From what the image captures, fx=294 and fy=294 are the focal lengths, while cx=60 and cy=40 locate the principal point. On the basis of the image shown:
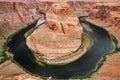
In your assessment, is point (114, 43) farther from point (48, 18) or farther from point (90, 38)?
point (48, 18)

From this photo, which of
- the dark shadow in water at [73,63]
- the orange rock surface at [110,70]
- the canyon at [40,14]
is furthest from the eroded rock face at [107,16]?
the orange rock surface at [110,70]

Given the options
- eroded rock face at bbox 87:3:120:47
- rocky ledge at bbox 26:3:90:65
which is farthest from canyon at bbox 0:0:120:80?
rocky ledge at bbox 26:3:90:65

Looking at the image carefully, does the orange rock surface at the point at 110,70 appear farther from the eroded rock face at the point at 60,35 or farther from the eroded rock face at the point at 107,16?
the eroded rock face at the point at 107,16

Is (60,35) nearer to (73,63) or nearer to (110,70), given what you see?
(73,63)

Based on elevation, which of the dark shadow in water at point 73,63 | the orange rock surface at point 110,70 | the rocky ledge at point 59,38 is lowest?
the orange rock surface at point 110,70

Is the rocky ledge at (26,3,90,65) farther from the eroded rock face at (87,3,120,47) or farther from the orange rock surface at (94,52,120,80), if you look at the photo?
the eroded rock face at (87,3,120,47)
